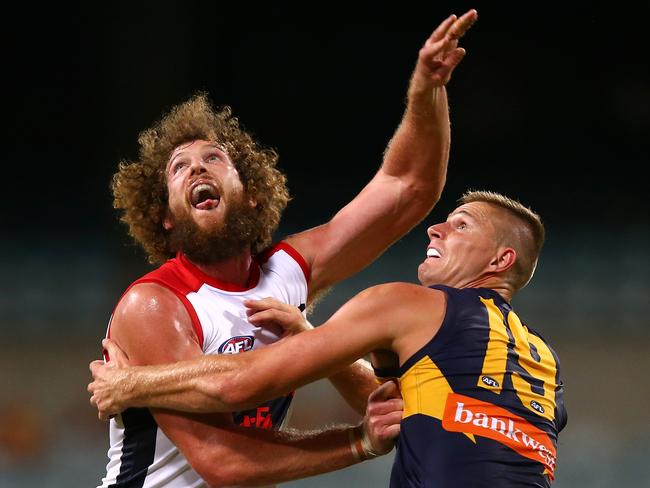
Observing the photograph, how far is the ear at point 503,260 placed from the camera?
369cm

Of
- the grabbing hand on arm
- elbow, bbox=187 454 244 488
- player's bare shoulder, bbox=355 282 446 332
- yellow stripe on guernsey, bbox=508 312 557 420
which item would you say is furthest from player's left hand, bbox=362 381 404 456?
elbow, bbox=187 454 244 488

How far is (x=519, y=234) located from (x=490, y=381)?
28.9 inches

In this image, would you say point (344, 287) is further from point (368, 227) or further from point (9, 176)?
point (368, 227)

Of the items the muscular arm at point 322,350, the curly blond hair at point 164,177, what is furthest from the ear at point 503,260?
the curly blond hair at point 164,177

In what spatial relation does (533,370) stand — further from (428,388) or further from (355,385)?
(355,385)

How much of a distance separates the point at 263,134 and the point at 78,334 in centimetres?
346

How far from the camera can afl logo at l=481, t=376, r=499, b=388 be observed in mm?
3266

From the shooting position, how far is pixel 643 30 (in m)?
12.8

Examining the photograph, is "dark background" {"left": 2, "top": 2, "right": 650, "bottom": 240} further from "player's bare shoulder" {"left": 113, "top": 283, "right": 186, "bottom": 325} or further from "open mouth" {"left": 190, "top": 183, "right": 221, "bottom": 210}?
"player's bare shoulder" {"left": 113, "top": 283, "right": 186, "bottom": 325}

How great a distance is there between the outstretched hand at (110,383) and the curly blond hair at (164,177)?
0.77m

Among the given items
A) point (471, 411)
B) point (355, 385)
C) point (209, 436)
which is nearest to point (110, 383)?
point (209, 436)

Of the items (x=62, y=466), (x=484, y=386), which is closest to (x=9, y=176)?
(x=62, y=466)

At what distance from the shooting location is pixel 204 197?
4141mm

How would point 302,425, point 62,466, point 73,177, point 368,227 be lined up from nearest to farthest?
point 368,227
point 62,466
point 302,425
point 73,177
